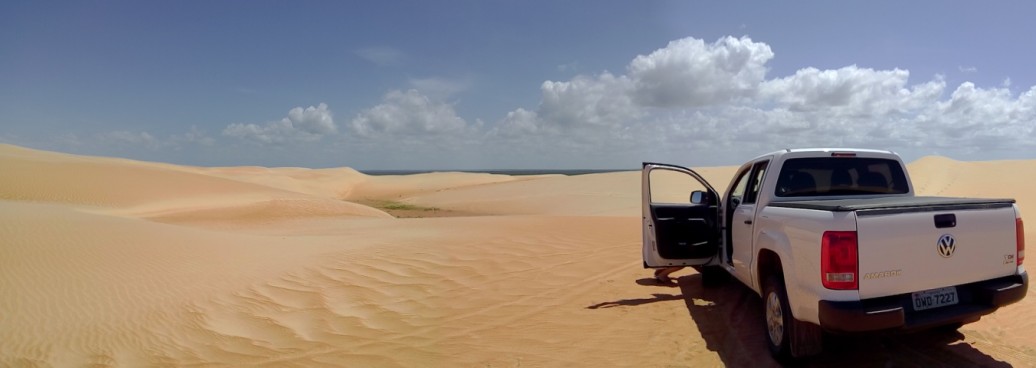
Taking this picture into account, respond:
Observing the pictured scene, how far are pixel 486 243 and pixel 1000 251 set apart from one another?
890cm

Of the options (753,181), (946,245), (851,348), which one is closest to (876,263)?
(946,245)

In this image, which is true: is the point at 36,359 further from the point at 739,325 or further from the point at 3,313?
the point at 739,325

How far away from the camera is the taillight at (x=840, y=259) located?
3740mm

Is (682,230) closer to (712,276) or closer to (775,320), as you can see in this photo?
(712,276)

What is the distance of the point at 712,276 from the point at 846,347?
2.66 meters

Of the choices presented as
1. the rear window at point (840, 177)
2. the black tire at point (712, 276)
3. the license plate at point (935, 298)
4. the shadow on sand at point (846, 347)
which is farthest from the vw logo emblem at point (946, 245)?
the black tire at point (712, 276)

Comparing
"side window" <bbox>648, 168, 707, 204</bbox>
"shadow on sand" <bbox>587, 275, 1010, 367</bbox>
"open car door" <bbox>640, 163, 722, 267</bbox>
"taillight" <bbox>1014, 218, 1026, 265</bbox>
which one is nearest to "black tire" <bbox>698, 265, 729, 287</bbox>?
"open car door" <bbox>640, 163, 722, 267</bbox>

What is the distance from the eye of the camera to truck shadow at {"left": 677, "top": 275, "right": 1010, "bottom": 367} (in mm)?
4695

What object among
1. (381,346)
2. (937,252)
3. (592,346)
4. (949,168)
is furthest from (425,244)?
(949,168)

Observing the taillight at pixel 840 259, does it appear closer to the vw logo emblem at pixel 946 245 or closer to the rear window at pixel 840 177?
the vw logo emblem at pixel 946 245

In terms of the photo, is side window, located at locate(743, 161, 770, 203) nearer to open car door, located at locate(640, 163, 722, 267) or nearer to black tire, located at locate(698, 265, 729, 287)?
open car door, located at locate(640, 163, 722, 267)

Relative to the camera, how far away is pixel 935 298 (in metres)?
4.04

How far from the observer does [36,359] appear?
5.20m

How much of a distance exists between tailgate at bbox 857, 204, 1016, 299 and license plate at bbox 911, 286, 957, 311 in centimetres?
6
